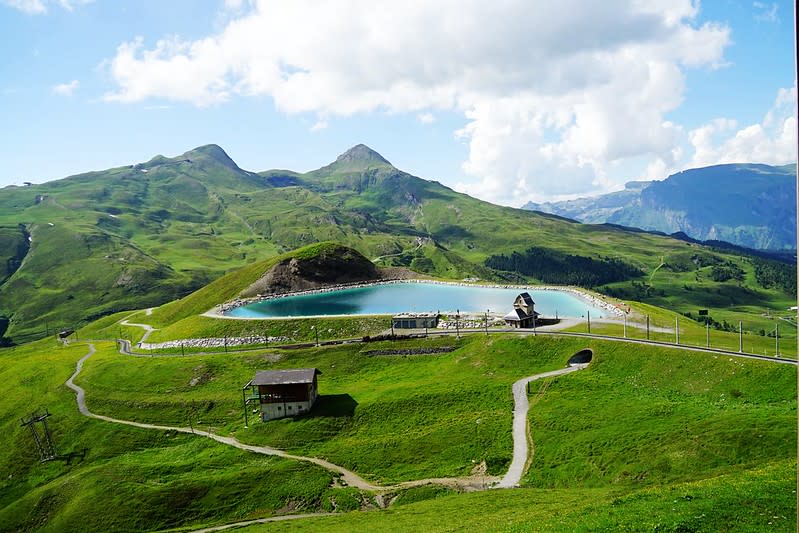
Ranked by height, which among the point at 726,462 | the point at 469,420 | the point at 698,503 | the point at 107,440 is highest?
the point at 698,503

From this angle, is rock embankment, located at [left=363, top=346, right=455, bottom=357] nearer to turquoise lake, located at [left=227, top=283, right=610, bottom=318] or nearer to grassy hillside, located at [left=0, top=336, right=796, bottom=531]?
grassy hillside, located at [left=0, top=336, right=796, bottom=531]

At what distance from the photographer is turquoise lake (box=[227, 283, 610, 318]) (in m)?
134

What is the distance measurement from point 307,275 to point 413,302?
55381 mm

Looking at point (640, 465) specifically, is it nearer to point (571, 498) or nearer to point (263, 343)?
point (571, 498)

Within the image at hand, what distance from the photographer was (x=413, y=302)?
495 feet

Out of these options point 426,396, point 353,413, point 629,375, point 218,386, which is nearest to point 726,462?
point 629,375

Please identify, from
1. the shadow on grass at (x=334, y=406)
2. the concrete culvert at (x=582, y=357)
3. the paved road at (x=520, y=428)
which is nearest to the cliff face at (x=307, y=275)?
the shadow on grass at (x=334, y=406)

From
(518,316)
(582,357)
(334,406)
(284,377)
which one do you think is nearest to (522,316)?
(518,316)

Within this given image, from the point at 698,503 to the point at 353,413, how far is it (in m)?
57.3

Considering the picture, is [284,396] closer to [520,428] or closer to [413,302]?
[520,428]

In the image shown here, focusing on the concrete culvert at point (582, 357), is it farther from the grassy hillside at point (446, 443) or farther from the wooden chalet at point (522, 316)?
the wooden chalet at point (522, 316)

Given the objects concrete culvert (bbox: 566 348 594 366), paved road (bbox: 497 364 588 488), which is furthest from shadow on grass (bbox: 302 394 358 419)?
concrete culvert (bbox: 566 348 594 366)

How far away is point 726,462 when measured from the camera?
1726 inches

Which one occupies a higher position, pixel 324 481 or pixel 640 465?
pixel 640 465
